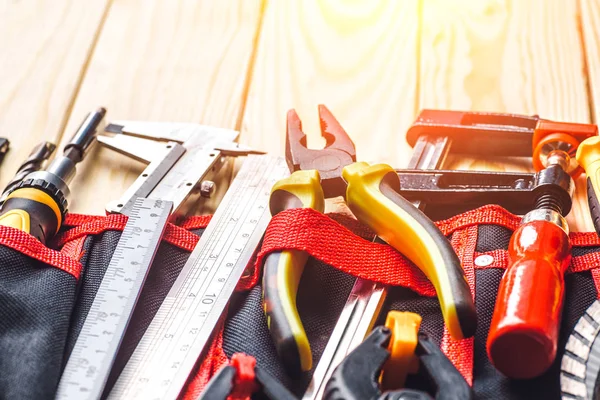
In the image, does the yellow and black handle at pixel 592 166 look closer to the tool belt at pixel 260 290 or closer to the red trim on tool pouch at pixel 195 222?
the tool belt at pixel 260 290

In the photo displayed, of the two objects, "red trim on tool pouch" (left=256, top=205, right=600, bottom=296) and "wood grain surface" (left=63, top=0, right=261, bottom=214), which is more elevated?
"wood grain surface" (left=63, top=0, right=261, bottom=214)

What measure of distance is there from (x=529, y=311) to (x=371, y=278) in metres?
0.23

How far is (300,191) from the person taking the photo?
40.7 inches

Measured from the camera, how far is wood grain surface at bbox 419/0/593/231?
1413mm

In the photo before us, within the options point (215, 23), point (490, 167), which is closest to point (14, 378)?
point (490, 167)

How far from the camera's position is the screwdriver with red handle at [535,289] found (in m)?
0.79

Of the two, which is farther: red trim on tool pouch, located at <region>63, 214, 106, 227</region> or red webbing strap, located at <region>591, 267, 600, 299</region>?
red trim on tool pouch, located at <region>63, 214, 106, 227</region>

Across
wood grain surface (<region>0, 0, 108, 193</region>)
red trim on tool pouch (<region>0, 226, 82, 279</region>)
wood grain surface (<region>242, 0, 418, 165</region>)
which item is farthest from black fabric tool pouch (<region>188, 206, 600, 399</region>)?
wood grain surface (<region>0, 0, 108, 193</region>)

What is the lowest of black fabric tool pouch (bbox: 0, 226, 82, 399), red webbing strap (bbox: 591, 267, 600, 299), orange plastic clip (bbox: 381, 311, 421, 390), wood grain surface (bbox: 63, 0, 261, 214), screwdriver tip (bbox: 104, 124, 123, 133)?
black fabric tool pouch (bbox: 0, 226, 82, 399)

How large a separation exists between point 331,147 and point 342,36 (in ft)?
1.68

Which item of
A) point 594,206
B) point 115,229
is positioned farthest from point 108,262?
point 594,206

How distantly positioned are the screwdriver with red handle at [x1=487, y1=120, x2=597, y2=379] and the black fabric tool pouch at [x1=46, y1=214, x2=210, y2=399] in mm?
435

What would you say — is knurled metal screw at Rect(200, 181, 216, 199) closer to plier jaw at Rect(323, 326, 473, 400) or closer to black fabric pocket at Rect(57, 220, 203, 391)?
black fabric pocket at Rect(57, 220, 203, 391)

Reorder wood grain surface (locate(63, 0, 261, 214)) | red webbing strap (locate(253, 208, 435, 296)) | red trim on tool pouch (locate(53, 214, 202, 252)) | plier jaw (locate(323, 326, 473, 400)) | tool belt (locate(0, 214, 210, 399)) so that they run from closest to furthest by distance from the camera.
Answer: plier jaw (locate(323, 326, 473, 400)) → tool belt (locate(0, 214, 210, 399)) → red webbing strap (locate(253, 208, 435, 296)) → red trim on tool pouch (locate(53, 214, 202, 252)) → wood grain surface (locate(63, 0, 261, 214))
